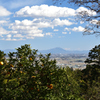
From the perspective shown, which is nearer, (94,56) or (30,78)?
(30,78)

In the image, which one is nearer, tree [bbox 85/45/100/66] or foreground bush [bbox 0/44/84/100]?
foreground bush [bbox 0/44/84/100]

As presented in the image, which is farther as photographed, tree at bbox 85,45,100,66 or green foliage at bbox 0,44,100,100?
tree at bbox 85,45,100,66

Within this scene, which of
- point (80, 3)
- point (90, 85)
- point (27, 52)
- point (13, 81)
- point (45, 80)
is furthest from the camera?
point (90, 85)

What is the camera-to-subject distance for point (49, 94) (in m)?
3.42

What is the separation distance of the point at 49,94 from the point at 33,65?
33.6 inches

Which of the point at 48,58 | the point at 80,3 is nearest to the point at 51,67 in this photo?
the point at 48,58

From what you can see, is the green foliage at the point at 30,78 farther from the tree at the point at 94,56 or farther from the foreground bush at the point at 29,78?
the tree at the point at 94,56

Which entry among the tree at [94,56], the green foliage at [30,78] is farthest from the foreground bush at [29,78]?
the tree at [94,56]

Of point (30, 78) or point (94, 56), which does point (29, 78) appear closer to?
point (30, 78)

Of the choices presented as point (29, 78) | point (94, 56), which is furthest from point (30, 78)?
point (94, 56)

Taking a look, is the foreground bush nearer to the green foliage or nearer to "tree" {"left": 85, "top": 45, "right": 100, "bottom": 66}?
the green foliage

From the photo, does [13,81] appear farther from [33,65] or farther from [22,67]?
[33,65]

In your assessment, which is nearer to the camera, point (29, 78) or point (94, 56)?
point (29, 78)

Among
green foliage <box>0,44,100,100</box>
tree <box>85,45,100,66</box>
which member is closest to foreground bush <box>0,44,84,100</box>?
green foliage <box>0,44,100,100</box>
